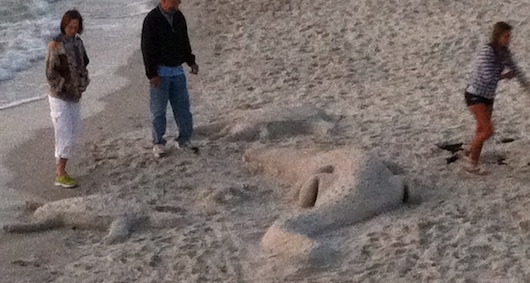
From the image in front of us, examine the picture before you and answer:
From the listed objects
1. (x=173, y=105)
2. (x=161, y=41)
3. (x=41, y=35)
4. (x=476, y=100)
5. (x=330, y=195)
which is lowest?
(x=41, y=35)

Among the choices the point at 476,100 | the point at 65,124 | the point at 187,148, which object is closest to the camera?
the point at 476,100

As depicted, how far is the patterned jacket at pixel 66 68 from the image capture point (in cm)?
733

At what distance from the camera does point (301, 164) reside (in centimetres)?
740

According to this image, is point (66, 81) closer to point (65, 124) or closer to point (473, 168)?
point (65, 124)

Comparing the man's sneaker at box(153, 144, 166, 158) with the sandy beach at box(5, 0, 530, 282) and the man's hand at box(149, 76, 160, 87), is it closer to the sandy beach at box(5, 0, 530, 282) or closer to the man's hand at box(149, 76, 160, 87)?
the sandy beach at box(5, 0, 530, 282)

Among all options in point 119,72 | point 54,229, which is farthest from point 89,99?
point 54,229

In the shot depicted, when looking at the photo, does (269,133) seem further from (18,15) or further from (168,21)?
(18,15)

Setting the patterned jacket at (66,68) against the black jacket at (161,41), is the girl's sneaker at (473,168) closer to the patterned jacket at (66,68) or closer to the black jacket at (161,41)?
the black jacket at (161,41)

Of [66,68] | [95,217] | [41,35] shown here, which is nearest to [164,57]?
[66,68]

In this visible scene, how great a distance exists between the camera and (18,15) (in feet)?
56.5

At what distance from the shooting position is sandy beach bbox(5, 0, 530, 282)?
19.4 ft

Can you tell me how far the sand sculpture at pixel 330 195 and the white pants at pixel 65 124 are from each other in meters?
1.68

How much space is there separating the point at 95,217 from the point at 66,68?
1327 millimetres

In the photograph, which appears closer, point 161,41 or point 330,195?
point 330,195
